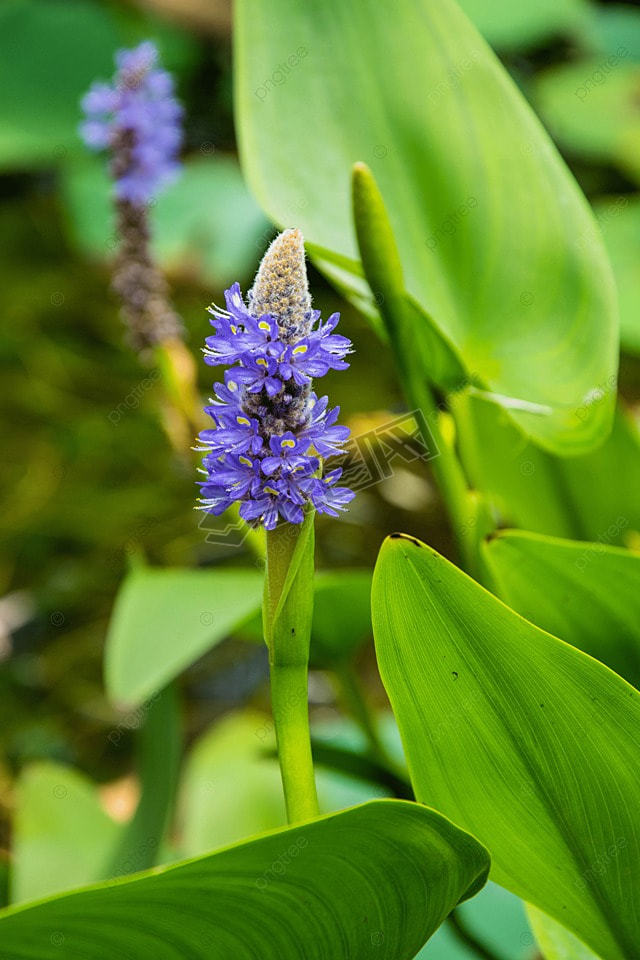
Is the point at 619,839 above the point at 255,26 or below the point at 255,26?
below

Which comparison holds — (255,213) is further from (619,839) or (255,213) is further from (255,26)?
(619,839)

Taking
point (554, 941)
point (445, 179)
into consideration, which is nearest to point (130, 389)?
point (445, 179)

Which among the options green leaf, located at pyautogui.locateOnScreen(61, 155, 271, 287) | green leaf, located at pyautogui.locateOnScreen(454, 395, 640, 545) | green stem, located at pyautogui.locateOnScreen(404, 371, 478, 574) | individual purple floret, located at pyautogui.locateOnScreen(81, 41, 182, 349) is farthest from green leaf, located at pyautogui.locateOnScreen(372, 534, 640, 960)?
green leaf, located at pyautogui.locateOnScreen(61, 155, 271, 287)

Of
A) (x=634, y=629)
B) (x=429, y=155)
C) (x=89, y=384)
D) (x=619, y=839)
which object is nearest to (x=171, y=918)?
(x=619, y=839)

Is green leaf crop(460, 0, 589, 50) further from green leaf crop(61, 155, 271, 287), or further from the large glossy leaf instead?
the large glossy leaf

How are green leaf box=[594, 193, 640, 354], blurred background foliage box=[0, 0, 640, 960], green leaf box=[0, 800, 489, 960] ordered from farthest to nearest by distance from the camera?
1. green leaf box=[594, 193, 640, 354]
2. blurred background foliage box=[0, 0, 640, 960]
3. green leaf box=[0, 800, 489, 960]

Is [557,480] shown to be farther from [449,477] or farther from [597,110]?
[597,110]
